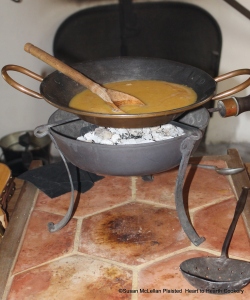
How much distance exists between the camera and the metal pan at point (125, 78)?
1008 mm

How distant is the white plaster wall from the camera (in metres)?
2.05

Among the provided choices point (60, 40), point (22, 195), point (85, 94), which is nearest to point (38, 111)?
point (60, 40)

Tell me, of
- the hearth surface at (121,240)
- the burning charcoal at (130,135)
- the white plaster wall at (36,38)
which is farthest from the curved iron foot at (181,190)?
the white plaster wall at (36,38)

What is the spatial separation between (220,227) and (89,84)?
0.58 metres

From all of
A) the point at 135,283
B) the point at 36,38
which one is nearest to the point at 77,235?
the point at 135,283

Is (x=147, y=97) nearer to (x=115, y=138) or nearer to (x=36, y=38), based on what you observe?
(x=115, y=138)

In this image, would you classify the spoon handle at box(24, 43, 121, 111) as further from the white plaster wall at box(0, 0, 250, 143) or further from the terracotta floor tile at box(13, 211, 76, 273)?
the white plaster wall at box(0, 0, 250, 143)

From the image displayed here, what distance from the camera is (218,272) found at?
1.05m

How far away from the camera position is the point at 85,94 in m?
1.21

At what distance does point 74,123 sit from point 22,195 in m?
0.33

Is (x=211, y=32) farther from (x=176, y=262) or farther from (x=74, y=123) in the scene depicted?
(x=176, y=262)

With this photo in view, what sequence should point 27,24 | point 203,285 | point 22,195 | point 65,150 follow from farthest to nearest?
point 27,24
point 22,195
point 65,150
point 203,285

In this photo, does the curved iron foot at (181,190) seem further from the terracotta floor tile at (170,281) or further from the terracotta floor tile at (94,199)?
the terracotta floor tile at (94,199)

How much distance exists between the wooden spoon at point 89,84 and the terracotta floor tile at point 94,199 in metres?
0.40
